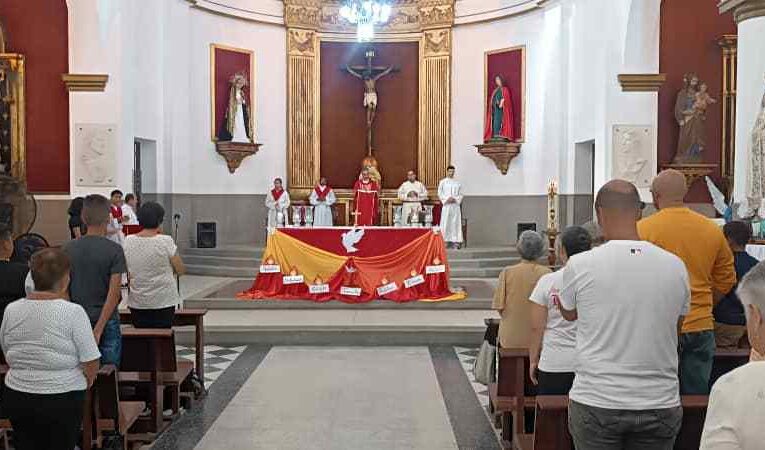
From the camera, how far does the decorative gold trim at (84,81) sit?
11711mm

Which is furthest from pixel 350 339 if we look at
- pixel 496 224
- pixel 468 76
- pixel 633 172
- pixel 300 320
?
pixel 468 76

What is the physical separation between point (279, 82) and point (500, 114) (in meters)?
4.62

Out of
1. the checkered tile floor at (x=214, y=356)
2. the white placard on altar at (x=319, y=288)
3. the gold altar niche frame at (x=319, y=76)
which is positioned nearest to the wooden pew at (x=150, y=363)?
the checkered tile floor at (x=214, y=356)

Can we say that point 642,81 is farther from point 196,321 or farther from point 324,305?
point 196,321

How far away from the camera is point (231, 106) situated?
15.8 metres

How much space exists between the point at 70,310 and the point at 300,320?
19.3 feet

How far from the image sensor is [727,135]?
11383 millimetres

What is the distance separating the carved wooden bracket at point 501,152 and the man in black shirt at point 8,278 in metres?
12.5

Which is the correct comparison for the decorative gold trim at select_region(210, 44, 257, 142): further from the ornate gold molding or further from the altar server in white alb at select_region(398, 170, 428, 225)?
the ornate gold molding

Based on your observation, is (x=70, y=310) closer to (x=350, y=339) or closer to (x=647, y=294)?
(x=647, y=294)

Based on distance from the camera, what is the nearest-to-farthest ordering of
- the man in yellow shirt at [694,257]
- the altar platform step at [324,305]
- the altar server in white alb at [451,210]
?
the man in yellow shirt at [694,257] < the altar platform step at [324,305] < the altar server in white alb at [451,210]

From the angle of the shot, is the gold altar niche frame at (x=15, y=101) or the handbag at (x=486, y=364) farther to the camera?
the gold altar niche frame at (x=15, y=101)

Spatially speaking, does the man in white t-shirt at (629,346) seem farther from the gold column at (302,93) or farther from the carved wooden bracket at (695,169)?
the gold column at (302,93)

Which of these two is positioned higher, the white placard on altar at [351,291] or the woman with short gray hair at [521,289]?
the woman with short gray hair at [521,289]
